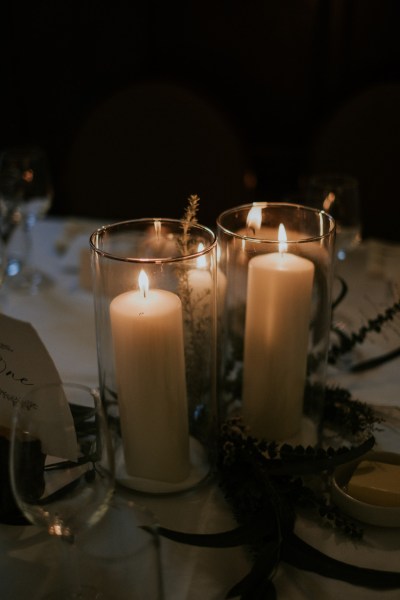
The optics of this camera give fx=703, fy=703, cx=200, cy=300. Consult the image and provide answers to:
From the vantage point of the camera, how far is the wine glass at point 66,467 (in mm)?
579

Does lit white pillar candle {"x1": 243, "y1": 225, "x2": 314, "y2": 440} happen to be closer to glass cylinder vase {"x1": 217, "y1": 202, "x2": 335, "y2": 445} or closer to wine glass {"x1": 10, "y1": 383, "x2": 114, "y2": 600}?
glass cylinder vase {"x1": 217, "y1": 202, "x2": 335, "y2": 445}

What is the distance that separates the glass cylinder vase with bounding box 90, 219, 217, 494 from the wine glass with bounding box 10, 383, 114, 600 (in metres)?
0.10

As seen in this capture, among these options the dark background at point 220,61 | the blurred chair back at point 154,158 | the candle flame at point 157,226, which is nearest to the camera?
the candle flame at point 157,226

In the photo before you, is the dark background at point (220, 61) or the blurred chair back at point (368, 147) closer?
the blurred chair back at point (368, 147)

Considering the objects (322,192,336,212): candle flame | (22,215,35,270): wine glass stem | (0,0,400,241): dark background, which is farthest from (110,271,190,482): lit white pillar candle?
(0,0,400,241): dark background

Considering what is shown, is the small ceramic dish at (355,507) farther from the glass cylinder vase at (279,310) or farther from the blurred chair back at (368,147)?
the blurred chair back at (368,147)

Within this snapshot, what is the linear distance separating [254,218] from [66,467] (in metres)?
0.37

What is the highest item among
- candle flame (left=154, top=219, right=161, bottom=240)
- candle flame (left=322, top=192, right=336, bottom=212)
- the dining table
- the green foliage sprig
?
candle flame (left=154, top=219, right=161, bottom=240)

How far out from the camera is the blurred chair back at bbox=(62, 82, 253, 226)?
1804 millimetres

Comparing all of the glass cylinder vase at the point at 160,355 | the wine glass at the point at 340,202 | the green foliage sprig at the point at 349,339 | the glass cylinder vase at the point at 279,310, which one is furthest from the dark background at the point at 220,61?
the glass cylinder vase at the point at 160,355

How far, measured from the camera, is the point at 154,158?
185 centimetres

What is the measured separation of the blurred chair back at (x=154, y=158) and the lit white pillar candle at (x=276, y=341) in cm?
103

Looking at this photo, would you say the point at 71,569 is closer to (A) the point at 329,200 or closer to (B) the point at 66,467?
(B) the point at 66,467

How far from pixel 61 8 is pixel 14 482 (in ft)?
7.10
